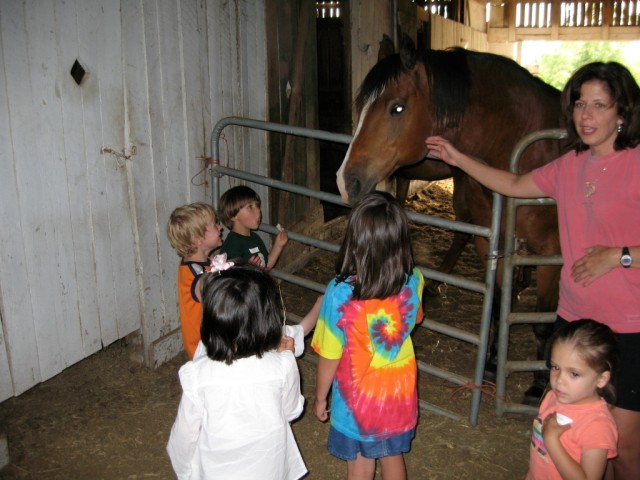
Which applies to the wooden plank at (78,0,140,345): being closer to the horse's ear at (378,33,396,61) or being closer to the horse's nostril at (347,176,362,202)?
the horse's nostril at (347,176,362,202)

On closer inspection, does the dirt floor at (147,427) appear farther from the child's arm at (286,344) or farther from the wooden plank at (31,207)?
the child's arm at (286,344)

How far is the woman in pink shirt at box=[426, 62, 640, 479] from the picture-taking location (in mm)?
1848

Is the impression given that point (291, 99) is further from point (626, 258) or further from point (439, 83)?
point (626, 258)

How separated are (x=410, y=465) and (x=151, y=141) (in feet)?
7.33

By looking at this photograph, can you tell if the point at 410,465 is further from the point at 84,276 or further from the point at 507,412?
the point at 84,276

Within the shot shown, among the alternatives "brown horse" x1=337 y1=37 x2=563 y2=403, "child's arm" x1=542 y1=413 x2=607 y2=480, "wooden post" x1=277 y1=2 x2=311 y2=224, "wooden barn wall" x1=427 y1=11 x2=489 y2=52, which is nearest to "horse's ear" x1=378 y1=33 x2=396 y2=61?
"brown horse" x1=337 y1=37 x2=563 y2=403

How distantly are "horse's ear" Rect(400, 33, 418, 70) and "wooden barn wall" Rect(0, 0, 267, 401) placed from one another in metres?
1.41

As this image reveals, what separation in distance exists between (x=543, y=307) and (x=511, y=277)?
1.50 ft

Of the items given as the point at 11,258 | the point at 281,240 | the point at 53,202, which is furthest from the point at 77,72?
the point at 281,240

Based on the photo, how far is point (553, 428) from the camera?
5.19 ft

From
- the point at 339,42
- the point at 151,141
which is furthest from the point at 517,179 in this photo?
the point at 339,42

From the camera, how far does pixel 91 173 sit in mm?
3018

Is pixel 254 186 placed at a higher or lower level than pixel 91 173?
lower

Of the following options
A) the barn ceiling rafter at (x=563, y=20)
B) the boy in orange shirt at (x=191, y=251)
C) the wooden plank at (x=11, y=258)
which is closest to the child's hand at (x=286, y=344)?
the boy in orange shirt at (x=191, y=251)
